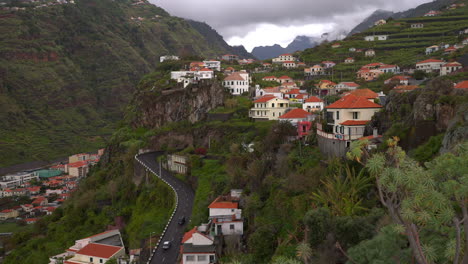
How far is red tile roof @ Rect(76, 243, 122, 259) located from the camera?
35478 millimetres

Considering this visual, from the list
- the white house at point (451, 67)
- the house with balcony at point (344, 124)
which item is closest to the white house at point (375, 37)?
the white house at point (451, 67)

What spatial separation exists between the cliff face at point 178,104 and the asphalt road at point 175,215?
43.3ft

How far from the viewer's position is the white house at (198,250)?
2609 centimetres

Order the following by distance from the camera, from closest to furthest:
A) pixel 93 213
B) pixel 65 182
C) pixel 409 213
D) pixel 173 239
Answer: pixel 409 213 → pixel 173 239 → pixel 93 213 → pixel 65 182

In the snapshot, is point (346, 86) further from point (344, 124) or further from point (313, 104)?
point (344, 124)

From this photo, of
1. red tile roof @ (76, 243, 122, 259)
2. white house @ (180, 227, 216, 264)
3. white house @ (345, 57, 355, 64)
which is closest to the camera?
white house @ (180, 227, 216, 264)

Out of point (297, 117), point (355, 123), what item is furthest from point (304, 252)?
point (297, 117)

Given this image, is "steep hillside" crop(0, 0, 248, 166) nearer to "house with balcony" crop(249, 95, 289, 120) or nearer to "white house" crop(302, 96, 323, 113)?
"house with balcony" crop(249, 95, 289, 120)

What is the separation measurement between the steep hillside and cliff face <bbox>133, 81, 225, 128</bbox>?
46674mm

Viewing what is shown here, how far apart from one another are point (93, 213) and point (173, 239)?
22.1 m

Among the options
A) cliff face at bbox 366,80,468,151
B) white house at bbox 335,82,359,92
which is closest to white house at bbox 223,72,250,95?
white house at bbox 335,82,359,92

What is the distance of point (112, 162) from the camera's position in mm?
67312

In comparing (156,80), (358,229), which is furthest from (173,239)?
(156,80)

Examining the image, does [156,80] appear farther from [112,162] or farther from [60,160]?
[60,160]
